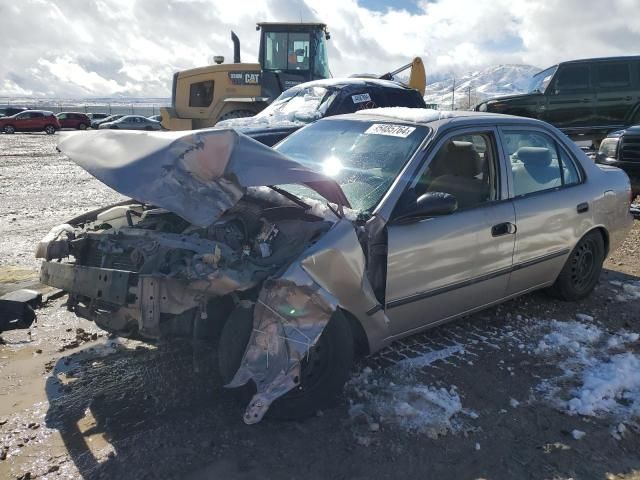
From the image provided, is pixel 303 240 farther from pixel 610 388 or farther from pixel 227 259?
pixel 610 388

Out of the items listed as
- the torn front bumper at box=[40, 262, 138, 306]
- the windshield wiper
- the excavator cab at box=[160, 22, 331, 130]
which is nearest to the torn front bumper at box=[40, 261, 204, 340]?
the torn front bumper at box=[40, 262, 138, 306]

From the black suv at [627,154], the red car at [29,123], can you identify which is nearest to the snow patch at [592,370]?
the black suv at [627,154]

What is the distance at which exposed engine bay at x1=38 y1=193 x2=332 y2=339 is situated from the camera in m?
2.78

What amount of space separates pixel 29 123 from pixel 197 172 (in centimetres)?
3795

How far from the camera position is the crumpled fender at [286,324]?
2.73m

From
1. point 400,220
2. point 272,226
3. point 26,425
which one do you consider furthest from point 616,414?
point 26,425

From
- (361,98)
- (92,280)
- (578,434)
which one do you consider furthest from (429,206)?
(361,98)

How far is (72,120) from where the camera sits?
37812 mm

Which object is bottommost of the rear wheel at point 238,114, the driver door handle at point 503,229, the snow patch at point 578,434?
the snow patch at point 578,434

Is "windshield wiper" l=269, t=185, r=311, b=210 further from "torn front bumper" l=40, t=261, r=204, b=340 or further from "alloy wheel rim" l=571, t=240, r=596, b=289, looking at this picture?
"alloy wheel rim" l=571, t=240, r=596, b=289

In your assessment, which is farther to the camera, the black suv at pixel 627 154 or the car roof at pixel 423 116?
the black suv at pixel 627 154

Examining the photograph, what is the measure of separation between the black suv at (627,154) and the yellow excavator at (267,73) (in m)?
5.93

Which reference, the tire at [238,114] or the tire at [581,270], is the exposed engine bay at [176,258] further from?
the tire at [238,114]

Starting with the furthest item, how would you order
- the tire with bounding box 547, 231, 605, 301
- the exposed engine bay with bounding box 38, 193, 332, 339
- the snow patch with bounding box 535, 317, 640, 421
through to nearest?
the tire with bounding box 547, 231, 605, 301 → the snow patch with bounding box 535, 317, 640, 421 → the exposed engine bay with bounding box 38, 193, 332, 339
